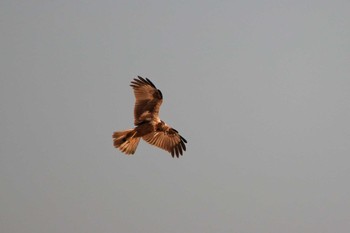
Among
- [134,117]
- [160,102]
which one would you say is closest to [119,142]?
[134,117]

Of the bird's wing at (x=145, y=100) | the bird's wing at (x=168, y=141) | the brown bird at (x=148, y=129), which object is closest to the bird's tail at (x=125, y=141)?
the brown bird at (x=148, y=129)

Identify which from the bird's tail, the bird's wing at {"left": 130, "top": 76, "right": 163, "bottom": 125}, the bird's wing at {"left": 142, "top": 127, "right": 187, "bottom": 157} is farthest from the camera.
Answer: the bird's wing at {"left": 142, "top": 127, "right": 187, "bottom": 157}

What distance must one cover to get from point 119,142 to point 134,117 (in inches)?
38.1

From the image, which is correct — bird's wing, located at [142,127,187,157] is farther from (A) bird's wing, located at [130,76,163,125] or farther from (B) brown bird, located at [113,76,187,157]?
(A) bird's wing, located at [130,76,163,125]

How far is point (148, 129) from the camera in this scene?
12.1 m

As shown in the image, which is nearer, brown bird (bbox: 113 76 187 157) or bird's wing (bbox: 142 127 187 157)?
brown bird (bbox: 113 76 187 157)

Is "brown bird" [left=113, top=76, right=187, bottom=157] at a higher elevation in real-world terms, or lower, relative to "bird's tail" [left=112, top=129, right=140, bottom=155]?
higher

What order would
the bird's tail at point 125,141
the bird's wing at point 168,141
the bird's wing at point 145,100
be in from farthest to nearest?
the bird's wing at point 168,141
the bird's wing at point 145,100
the bird's tail at point 125,141

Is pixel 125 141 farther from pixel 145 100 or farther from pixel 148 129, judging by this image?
pixel 145 100

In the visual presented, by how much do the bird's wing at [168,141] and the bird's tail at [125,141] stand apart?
1.11 m

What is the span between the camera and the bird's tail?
11547 mm

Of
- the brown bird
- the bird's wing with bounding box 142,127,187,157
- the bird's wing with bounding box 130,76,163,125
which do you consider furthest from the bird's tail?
the bird's wing with bounding box 142,127,187,157

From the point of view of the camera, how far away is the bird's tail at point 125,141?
1155 cm

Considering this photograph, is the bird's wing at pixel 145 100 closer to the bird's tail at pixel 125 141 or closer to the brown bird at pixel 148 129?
the brown bird at pixel 148 129
